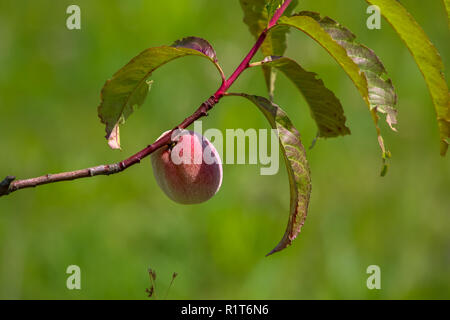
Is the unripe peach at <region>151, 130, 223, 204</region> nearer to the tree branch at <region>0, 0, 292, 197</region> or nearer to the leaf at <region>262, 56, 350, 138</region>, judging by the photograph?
the tree branch at <region>0, 0, 292, 197</region>

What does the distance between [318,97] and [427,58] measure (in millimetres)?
193

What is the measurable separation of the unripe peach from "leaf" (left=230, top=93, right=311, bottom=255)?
0.17 metres

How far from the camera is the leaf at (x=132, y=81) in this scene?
1.07 m

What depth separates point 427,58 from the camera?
1063 mm

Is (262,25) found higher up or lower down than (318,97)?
higher up

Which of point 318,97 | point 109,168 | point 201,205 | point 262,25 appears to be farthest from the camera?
point 201,205

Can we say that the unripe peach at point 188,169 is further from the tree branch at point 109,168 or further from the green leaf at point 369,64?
the green leaf at point 369,64

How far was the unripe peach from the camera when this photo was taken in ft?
3.91

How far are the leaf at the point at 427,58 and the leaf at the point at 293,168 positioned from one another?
8.7 inches
